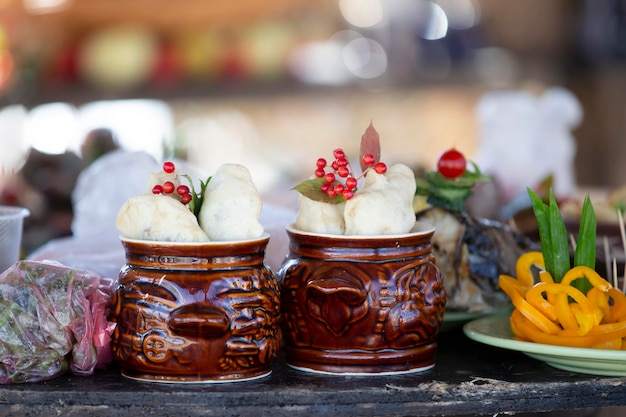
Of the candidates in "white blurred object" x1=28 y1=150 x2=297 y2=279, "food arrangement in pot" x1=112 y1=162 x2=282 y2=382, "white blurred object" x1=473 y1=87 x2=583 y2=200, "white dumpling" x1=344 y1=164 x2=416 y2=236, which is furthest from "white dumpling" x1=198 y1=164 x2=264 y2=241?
"white blurred object" x1=473 y1=87 x2=583 y2=200

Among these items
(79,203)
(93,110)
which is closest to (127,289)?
(79,203)

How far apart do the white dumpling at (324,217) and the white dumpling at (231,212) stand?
0.06 metres

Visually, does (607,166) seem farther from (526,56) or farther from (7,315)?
(7,315)

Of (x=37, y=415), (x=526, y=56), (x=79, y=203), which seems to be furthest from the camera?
(x=526, y=56)

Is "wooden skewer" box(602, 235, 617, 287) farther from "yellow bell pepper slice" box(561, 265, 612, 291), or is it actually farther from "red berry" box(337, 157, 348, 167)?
"red berry" box(337, 157, 348, 167)

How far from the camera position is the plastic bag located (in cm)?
94

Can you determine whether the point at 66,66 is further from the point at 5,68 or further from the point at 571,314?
the point at 571,314

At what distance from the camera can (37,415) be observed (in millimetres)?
906

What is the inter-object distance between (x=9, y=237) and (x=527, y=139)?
1.43m

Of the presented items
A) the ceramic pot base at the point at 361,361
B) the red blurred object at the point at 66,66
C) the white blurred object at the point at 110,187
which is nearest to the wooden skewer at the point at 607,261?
the ceramic pot base at the point at 361,361

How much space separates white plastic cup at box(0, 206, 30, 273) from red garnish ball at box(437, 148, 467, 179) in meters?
0.56

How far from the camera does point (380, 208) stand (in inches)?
38.3

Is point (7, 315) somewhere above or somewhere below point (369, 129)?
below

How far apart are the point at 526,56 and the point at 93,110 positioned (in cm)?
218
